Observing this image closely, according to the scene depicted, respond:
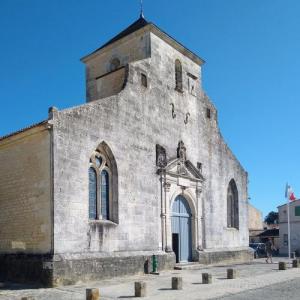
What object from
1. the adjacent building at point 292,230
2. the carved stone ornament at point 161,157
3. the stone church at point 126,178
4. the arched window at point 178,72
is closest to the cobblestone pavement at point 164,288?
the stone church at point 126,178

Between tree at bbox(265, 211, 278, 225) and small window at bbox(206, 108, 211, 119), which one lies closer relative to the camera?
small window at bbox(206, 108, 211, 119)

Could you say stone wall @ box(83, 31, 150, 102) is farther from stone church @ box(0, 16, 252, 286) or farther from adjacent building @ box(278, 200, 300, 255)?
adjacent building @ box(278, 200, 300, 255)

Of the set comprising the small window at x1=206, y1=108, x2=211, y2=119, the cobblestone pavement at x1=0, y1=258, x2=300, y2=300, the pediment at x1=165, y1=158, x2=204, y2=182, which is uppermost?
the small window at x1=206, y1=108, x2=211, y2=119

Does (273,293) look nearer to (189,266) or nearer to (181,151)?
(189,266)

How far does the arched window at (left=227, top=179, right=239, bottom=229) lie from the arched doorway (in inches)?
165

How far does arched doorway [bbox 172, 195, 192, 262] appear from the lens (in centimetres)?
1886

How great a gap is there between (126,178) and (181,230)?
438 cm

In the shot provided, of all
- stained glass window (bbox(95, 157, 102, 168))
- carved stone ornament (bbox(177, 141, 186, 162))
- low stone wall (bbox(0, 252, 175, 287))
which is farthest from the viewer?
carved stone ornament (bbox(177, 141, 186, 162))

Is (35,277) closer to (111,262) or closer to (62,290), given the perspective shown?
(62,290)

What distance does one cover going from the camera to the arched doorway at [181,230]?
61.9 feet

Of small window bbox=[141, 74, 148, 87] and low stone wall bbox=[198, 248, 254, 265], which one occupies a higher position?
small window bbox=[141, 74, 148, 87]

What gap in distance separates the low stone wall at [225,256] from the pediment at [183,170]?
10.7 feet

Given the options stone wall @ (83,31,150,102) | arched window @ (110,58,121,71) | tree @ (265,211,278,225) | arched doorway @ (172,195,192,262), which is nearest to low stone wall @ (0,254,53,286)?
arched doorway @ (172,195,192,262)

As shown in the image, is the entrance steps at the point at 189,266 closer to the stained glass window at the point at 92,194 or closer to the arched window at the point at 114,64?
the stained glass window at the point at 92,194
